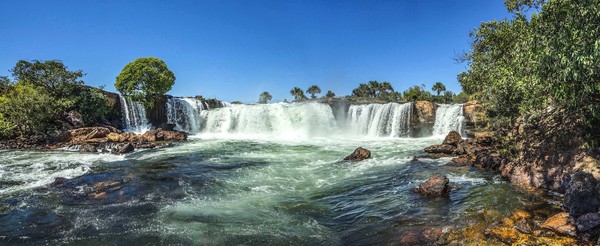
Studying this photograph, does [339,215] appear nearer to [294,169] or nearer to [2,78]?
[294,169]

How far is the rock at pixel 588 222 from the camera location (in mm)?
6223

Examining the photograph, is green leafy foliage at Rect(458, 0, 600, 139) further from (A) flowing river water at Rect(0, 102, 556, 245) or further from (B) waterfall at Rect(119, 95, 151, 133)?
(B) waterfall at Rect(119, 95, 151, 133)

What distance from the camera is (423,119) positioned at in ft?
111

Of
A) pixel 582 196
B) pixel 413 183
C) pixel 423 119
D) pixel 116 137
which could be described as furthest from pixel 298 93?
pixel 582 196

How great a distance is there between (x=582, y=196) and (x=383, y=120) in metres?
28.0

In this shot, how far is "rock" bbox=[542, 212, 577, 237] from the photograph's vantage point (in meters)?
6.48

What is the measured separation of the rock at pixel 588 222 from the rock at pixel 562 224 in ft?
0.47

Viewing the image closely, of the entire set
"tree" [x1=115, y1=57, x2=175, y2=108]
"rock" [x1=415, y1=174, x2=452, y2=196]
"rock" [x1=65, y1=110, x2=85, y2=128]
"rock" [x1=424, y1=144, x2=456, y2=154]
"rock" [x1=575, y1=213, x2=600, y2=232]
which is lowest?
"rock" [x1=415, y1=174, x2=452, y2=196]

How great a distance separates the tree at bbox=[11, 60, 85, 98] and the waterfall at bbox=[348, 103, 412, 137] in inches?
1197

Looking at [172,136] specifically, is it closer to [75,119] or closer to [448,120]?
[75,119]

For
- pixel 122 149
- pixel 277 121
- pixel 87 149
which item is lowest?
pixel 87 149

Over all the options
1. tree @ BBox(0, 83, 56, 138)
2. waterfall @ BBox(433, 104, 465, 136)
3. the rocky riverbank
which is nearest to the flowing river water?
the rocky riverbank

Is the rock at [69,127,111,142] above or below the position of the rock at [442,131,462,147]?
below

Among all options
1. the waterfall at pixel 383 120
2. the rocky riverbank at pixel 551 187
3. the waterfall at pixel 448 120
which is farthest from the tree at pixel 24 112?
the waterfall at pixel 448 120
